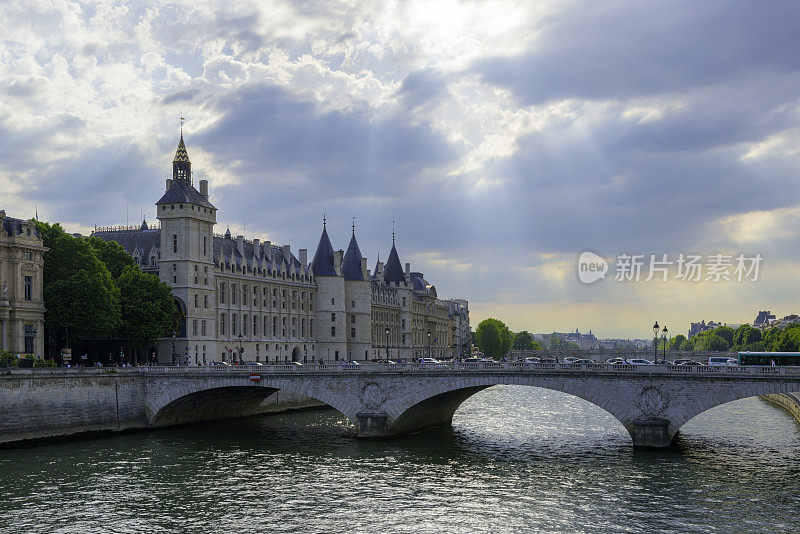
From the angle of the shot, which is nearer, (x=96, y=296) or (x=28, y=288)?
(x=28, y=288)

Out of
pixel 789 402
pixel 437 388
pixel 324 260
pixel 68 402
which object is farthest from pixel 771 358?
pixel 324 260

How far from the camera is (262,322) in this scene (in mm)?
121812

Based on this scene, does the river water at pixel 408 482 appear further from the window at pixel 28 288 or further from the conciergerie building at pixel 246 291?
the conciergerie building at pixel 246 291

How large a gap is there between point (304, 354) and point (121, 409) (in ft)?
189

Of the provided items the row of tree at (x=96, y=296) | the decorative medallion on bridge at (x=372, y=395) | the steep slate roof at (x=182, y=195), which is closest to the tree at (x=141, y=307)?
the row of tree at (x=96, y=296)

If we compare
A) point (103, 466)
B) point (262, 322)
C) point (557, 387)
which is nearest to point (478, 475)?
point (557, 387)

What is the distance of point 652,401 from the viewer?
6153 cm

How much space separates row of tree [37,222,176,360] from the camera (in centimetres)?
8538

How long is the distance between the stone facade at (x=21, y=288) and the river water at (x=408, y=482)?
1750 cm

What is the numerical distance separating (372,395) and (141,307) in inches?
1347

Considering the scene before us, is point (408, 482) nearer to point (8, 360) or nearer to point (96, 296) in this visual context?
point (8, 360)

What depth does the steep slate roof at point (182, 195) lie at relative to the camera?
102 meters

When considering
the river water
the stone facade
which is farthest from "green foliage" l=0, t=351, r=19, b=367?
the river water

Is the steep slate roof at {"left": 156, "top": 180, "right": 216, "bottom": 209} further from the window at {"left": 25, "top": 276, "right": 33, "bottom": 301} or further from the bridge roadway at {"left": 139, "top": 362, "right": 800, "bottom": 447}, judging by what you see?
the bridge roadway at {"left": 139, "top": 362, "right": 800, "bottom": 447}
